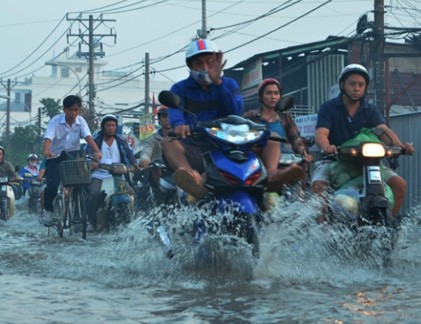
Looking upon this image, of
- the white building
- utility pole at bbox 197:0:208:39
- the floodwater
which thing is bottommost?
the floodwater

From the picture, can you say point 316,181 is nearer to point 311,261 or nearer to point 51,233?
point 311,261

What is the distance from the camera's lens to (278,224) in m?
6.88

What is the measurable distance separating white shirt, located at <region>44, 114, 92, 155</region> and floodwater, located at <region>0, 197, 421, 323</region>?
314 centimetres

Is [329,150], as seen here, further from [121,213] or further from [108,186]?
[108,186]

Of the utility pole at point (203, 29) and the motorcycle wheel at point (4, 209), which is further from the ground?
the utility pole at point (203, 29)

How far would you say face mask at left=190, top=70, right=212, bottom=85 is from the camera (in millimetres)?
7332

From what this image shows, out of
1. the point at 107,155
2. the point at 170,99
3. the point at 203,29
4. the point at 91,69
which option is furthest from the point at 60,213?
the point at 91,69

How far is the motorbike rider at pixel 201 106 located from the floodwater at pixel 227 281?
35cm

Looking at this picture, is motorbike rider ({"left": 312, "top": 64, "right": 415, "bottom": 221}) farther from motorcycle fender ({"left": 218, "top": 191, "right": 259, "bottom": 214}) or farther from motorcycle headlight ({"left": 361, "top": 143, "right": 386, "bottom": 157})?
motorcycle fender ({"left": 218, "top": 191, "right": 259, "bottom": 214})

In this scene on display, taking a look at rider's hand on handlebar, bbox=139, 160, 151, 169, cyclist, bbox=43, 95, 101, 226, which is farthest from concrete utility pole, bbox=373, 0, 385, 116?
rider's hand on handlebar, bbox=139, 160, 151, 169

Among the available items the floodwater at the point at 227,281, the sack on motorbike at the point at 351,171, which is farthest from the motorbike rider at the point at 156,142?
the sack on motorbike at the point at 351,171

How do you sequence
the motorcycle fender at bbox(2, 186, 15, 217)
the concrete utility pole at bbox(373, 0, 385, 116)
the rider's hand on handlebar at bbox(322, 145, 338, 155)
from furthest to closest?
the concrete utility pole at bbox(373, 0, 385, 116) < the motorcycle fender at bbox(2, 186, 15, 217) < the rider's hand on handlebar at bbox(322, 145, 338, 155)

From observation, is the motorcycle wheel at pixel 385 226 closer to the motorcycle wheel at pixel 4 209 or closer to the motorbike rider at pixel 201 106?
the motorbike rider at pixel 201 106

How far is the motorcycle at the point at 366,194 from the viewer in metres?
7.29
